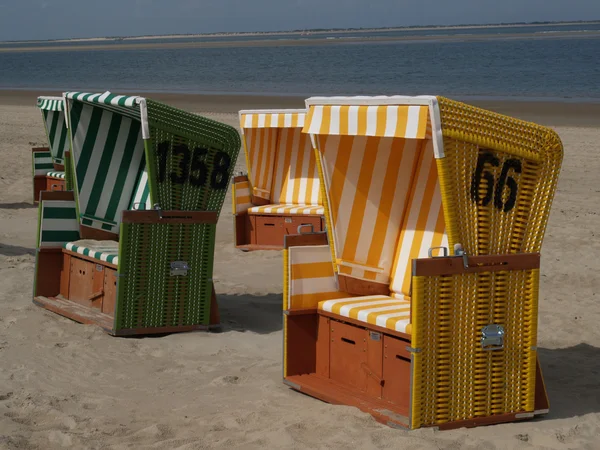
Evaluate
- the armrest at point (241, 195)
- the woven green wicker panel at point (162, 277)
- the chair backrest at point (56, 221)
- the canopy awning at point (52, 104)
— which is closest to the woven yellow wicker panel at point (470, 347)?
the woven green wicker panel at point (162, 277)

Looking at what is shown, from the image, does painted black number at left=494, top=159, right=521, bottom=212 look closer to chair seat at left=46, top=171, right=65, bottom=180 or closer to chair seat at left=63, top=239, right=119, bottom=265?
chair seat at left=63, top=239, right=119, bottom=265

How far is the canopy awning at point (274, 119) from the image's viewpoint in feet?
33.5

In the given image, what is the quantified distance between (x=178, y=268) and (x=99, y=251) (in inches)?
29.6

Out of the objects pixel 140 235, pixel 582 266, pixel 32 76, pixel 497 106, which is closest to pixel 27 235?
A: pixel 140 235

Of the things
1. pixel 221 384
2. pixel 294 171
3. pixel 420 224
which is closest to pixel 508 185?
pixel 420 224

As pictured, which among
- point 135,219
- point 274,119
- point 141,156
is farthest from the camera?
point 274,119

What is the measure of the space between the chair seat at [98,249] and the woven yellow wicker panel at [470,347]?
2.74 metres

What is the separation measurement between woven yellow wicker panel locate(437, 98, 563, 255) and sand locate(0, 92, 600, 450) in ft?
3.18

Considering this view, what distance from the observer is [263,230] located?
10.3 meters

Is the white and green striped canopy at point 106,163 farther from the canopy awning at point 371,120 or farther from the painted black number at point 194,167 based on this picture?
the canopy awning at point 371,120

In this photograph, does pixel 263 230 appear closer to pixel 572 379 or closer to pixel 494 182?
pixel 572 379

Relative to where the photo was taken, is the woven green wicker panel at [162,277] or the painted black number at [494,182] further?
the woven green wicker panel at [162,277]

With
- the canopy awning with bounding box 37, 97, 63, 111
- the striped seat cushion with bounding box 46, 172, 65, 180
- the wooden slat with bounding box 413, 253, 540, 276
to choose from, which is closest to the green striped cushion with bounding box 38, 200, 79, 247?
the wooden slat with bounding box 413, 253, 540, 276

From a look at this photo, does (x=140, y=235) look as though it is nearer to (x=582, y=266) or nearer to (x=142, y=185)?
(x=142, y=185)
